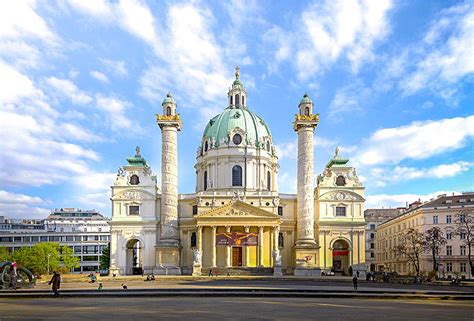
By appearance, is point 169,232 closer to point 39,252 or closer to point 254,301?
point 39,252

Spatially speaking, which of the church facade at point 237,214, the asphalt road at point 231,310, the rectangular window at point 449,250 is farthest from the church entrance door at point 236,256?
the asphalt road at point 231,310

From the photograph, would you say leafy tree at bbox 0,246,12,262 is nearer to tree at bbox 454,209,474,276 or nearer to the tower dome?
the tower dome

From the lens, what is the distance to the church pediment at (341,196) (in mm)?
80062

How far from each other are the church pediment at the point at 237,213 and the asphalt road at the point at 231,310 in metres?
47.5

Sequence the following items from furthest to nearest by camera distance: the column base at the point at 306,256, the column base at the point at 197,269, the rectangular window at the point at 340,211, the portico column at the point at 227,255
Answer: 1. the rectangular window at the point at 340,211
2. the portico column at the point at 227,255
3. the column base at the point at 306,256
4. the column base at the point at 197,269

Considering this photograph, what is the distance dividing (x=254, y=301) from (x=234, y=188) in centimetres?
5706

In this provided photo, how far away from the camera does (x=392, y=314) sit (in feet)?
68.4

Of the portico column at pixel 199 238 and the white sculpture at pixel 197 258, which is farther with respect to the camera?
the portico column at pixel 199 238

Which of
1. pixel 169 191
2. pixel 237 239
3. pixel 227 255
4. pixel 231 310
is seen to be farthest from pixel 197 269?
pixel 231 310

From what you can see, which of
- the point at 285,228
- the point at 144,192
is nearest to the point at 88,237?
the point at 144,192

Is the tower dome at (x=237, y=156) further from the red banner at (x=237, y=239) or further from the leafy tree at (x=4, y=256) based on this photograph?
the leafy tree at (x=4, y=256)

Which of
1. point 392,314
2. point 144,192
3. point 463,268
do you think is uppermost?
point 144,192

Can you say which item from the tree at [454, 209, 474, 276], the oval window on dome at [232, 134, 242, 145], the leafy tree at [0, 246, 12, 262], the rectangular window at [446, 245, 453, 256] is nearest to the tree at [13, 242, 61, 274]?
the leafy tree at [0, 246, 12, 262]

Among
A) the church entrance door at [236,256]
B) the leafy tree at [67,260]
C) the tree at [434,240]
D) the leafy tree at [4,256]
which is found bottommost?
the leafy tree at [67,260]
